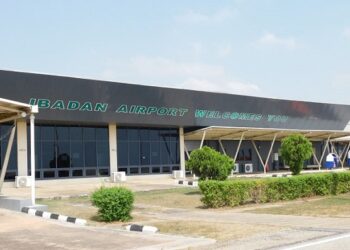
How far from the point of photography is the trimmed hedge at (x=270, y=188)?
1697cm

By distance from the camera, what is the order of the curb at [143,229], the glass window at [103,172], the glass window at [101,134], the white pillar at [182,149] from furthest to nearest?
the white pillar at [182,149] < the glass window at [101,134] < the glass window at [103,172] < the curb at [143,229]

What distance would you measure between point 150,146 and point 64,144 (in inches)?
264

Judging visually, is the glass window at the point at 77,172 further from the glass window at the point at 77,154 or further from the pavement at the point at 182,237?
the pavement at the point at 182,237

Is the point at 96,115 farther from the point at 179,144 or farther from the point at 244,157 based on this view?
the point at 244,157

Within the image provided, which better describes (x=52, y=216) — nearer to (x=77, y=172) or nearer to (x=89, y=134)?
(x=77, y=172)

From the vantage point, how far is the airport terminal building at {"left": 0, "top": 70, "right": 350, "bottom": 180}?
2898cm

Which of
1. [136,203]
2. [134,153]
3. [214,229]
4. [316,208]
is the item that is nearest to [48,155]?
[134,153]

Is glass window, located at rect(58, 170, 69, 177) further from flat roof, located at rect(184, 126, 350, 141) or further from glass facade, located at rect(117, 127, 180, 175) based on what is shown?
flat roof, located at rect(184, 126, 350, 141)

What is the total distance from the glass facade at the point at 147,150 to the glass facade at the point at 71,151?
1.44 metres

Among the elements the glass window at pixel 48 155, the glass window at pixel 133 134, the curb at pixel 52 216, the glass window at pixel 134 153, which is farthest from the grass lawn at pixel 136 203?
the glass window at pixel 133 134

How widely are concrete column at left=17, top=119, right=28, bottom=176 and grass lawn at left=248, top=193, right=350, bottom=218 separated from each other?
16.6 m

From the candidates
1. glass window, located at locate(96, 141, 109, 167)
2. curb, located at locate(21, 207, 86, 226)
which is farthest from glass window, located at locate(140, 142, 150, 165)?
curb, located at locate(21, 207, 86, 226)

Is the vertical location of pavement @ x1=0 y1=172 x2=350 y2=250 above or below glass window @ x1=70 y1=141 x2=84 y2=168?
below

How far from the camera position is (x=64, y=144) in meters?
31.5
